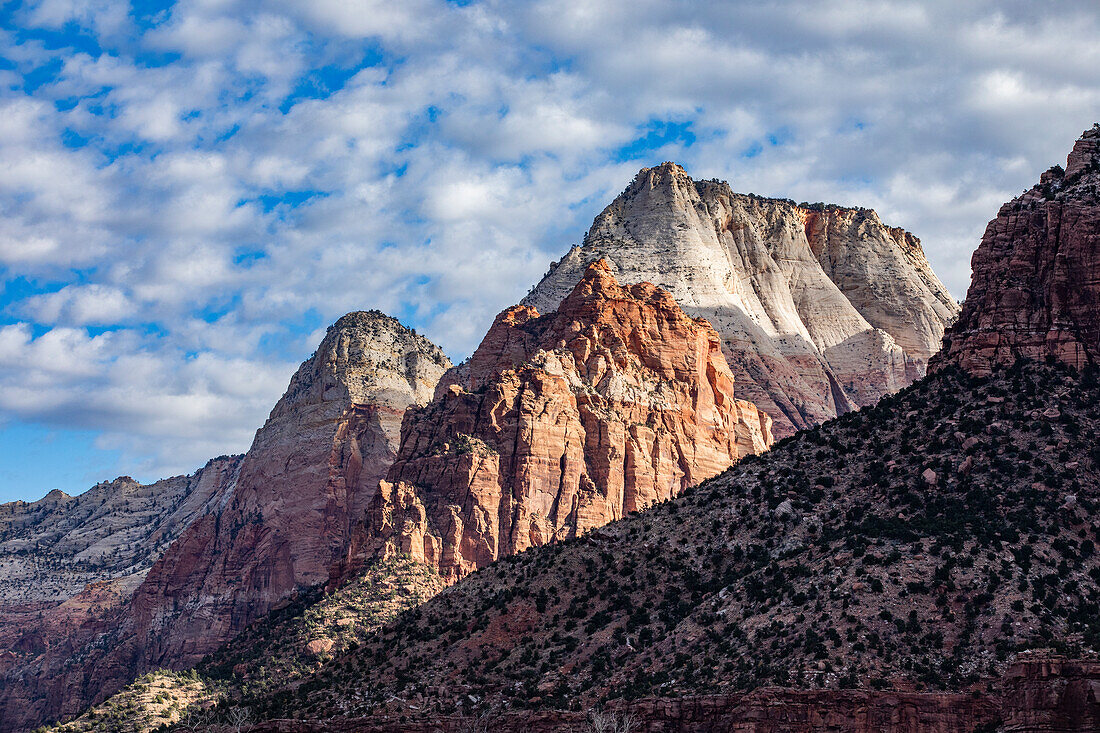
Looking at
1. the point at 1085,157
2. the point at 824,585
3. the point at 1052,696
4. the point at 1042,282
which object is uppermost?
the point at 1085,157

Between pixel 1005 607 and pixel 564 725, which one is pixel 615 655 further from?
pixel 1005 607

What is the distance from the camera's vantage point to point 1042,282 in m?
98.1

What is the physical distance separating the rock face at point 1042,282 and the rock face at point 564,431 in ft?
210

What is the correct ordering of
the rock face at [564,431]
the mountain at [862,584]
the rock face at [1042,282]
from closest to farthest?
the mountain at [862,584] → the rock face at [1042,282] → the rock face at [564,431]

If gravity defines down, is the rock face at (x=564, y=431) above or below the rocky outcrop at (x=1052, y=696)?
above

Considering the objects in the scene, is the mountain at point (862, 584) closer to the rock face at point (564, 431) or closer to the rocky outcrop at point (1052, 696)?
the rocky outcrop at point (1052, 696)

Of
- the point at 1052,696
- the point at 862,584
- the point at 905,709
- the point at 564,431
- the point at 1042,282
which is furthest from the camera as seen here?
the point at 564,431

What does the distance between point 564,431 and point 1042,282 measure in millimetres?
72266

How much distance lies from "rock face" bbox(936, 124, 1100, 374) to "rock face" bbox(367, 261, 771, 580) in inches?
2514

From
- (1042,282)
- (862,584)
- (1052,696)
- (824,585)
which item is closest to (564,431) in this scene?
(1042,282)

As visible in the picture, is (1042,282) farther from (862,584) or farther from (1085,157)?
(862,584)

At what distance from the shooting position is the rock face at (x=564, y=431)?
15362cm

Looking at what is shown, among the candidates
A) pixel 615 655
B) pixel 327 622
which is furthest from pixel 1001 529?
pixel 327 622

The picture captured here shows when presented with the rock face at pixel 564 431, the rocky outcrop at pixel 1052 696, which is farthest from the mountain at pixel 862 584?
the rock face at pixel 564 431
